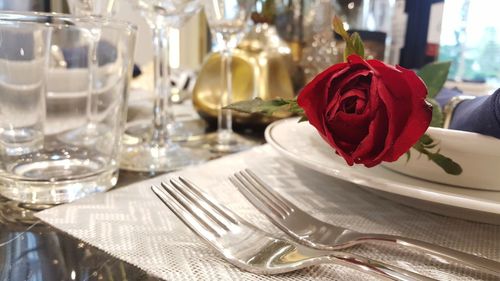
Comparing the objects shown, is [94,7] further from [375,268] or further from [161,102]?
[375,268]

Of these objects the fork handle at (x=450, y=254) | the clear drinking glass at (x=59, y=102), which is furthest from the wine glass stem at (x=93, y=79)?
the fork handle at (x=450, y=254)

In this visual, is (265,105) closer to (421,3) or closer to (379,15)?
(379,15)

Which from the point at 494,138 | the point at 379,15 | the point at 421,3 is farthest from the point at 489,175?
the point at 421,3

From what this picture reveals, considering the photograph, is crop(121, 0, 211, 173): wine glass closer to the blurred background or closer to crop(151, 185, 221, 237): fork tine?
the blurred background

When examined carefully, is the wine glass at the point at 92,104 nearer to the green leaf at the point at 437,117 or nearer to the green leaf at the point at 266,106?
the green leaf at the point at 266,106

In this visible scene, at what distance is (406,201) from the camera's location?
36cm

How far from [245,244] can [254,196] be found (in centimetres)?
8

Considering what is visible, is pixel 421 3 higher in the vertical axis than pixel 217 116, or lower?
higher

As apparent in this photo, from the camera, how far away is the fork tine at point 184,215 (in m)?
0.28

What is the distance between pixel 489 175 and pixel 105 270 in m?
0.26

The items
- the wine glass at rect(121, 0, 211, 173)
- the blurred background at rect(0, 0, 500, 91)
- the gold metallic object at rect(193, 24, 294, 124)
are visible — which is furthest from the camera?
the blurred background at rect(0, 0, 500, 91)

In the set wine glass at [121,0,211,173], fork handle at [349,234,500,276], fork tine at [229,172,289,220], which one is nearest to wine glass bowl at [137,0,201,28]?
wine glass at [121,0,211,173]

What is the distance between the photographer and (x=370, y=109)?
0.26 m

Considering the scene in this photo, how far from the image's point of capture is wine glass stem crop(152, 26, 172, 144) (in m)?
0.53
